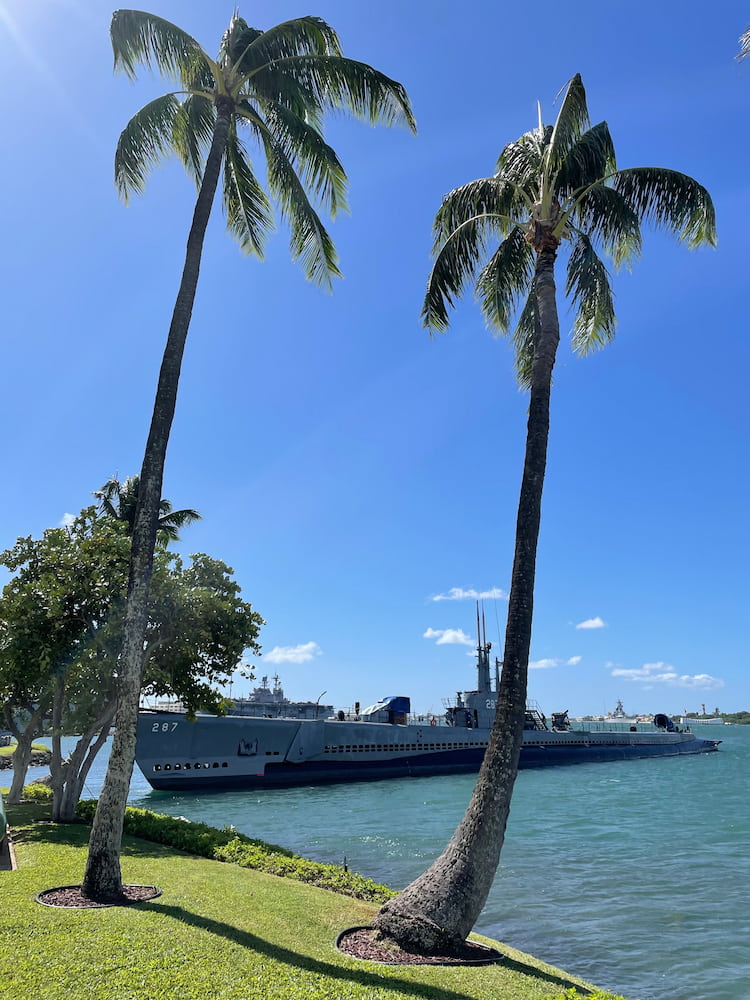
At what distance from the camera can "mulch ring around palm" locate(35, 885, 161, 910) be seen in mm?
8227

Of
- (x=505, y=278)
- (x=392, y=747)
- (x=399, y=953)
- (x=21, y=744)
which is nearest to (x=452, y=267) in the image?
(x=505, y=278)

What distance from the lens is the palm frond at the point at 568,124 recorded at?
10.1m

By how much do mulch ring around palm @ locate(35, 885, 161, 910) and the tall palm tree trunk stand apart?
0.33ft

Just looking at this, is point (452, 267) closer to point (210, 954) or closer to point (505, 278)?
point (505, 278)

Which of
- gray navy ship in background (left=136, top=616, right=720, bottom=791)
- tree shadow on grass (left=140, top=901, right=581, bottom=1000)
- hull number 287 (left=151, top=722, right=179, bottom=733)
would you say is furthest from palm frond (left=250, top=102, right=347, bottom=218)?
→ hull number 287 (left=151, top=722, right=179, bottom=733)

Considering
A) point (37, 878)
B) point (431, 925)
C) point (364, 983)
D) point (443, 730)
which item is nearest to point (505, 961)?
point (431, 925)

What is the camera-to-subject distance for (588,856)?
62.7ft

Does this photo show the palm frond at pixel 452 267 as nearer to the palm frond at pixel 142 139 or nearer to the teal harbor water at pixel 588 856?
the palm frond at pixel 142 139

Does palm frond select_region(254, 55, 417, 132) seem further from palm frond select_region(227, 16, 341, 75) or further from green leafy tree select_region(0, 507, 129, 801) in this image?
green leafy tree select_region(0, 507, 129, 801)

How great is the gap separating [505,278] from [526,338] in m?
1.19

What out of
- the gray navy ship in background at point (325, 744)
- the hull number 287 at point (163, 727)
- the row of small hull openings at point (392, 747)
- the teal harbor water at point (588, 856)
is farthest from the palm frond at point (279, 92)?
the row of small hull openings at point (392, 747)

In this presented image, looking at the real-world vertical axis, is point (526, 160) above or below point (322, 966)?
above

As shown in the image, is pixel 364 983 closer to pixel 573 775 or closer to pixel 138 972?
pixel 138 972

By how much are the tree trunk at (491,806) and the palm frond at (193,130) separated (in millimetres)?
8348
